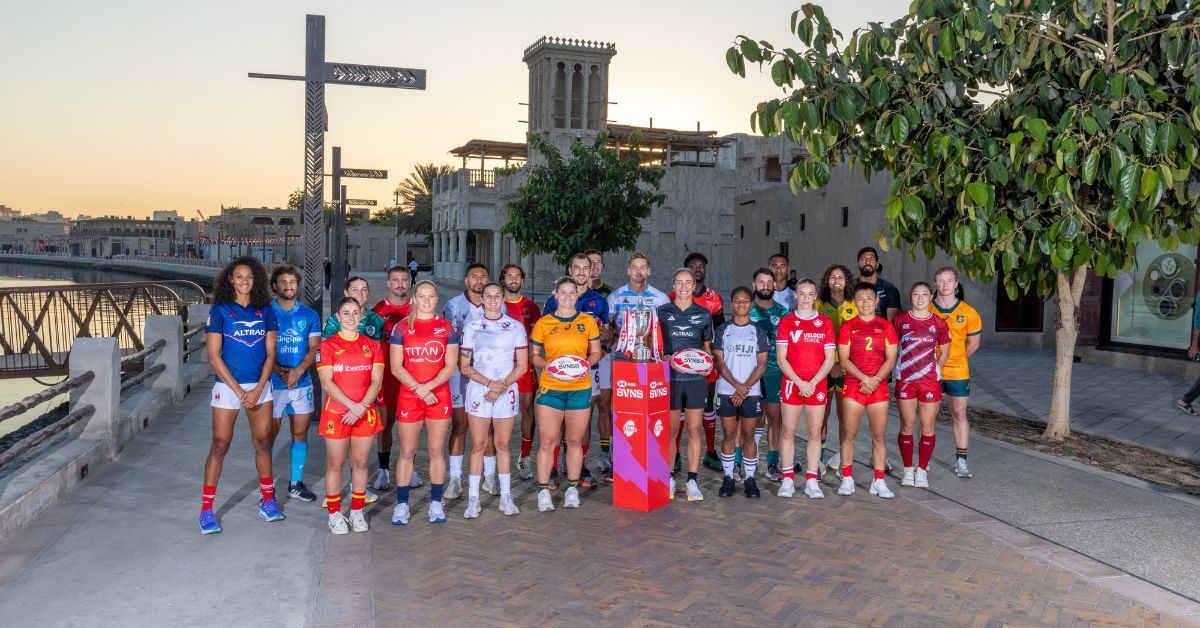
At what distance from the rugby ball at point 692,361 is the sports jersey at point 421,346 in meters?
1.93

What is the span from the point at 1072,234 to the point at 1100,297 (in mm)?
12079

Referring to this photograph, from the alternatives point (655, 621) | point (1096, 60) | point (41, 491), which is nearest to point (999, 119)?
point (1096, 60)

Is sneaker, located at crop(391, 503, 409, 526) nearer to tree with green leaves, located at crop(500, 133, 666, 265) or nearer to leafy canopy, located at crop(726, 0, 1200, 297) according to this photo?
leafy canopy, located at crop(726, 0, 1200, 297)

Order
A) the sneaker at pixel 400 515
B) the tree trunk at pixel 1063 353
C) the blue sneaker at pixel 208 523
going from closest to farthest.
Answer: the blue sneaker at pixel 208 523, the sneaker at pixel 400 515, the tree trunk at pixel 1063 353

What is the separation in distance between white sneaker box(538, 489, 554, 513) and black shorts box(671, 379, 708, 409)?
50.2 inches

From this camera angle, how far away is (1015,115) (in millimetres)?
8516

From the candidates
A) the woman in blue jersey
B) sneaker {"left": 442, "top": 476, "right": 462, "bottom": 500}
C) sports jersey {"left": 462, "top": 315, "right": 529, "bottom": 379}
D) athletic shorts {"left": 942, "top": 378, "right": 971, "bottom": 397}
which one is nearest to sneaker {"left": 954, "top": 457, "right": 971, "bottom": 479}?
athletic shorts {"left": 942, "top": 378, "right": 971, "bottom": 397}

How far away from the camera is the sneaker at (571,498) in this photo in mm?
7188

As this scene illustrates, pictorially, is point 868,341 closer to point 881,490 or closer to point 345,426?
point 881,490

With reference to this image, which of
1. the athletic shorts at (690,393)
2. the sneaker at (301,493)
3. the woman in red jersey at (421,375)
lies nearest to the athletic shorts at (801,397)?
the athletic shorts at (690,393)

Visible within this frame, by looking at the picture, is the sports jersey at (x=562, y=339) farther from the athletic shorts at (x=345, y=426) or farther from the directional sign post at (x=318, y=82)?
the directional sign post at (x=318, y=82)

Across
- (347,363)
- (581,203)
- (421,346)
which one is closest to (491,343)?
(421,346)

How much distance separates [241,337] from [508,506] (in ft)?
7.76

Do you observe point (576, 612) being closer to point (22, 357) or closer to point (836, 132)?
point (836, 132)
